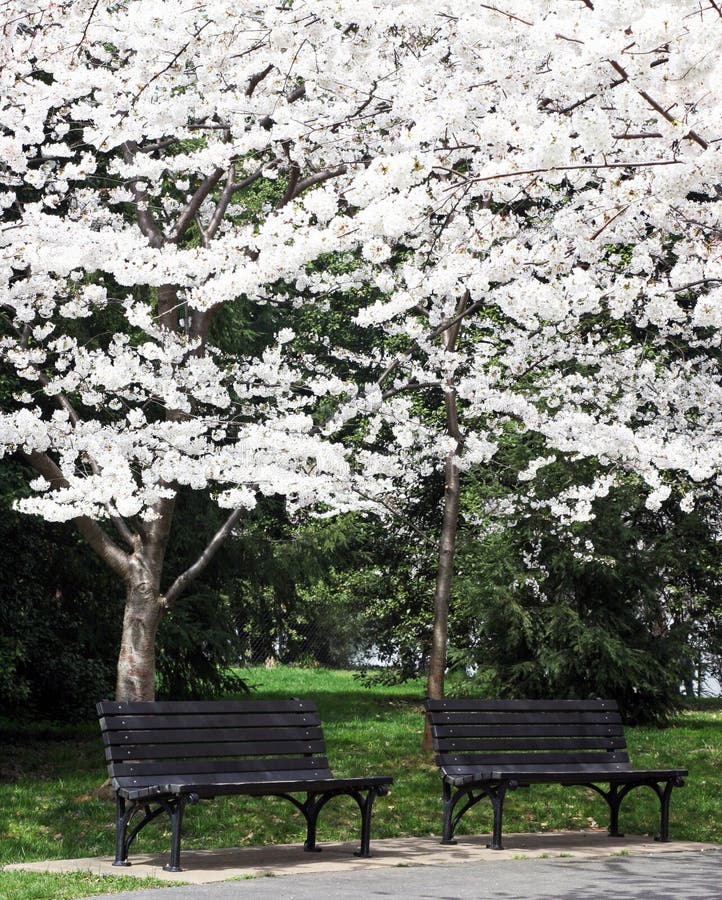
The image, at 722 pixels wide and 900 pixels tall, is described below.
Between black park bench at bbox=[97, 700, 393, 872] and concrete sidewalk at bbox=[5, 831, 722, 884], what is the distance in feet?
0.51

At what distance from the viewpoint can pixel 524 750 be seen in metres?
7.79

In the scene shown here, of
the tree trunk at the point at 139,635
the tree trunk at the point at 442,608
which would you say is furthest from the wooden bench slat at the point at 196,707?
the tree trunk at the point at 442,608

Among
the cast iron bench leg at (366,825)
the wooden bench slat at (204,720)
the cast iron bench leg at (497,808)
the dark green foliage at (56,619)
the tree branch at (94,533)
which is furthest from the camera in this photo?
the dark green foliage at (56,619)

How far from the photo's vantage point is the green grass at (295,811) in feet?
23.2

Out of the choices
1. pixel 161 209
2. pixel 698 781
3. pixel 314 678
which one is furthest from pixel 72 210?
pixel 314 678

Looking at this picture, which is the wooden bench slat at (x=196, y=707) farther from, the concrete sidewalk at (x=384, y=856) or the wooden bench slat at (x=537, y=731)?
the wooden bench slat at (x=537, y=731)

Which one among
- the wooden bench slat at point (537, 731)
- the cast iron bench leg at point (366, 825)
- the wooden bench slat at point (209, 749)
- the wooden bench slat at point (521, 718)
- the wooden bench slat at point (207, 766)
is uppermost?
the wooden bench slat at point (521, 718)

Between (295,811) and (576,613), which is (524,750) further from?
(576,613)

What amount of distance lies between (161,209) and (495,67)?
520 cm

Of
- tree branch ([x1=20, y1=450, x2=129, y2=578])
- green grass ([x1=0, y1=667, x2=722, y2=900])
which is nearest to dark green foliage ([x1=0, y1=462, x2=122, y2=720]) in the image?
green grass ([x1=0, y1=667, x2=722, y2=900])

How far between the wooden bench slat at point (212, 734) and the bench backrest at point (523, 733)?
80cm

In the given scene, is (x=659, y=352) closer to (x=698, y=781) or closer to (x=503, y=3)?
(x=698, y=781)

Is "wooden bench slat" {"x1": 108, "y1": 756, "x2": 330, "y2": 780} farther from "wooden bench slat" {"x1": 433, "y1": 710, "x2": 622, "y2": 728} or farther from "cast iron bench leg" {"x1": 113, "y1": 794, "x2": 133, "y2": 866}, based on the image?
"wooden bench slat" {"x1": 433, "y1": 710, "x2": 622, "y2": 728}

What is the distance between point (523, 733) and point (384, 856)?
138 cm
